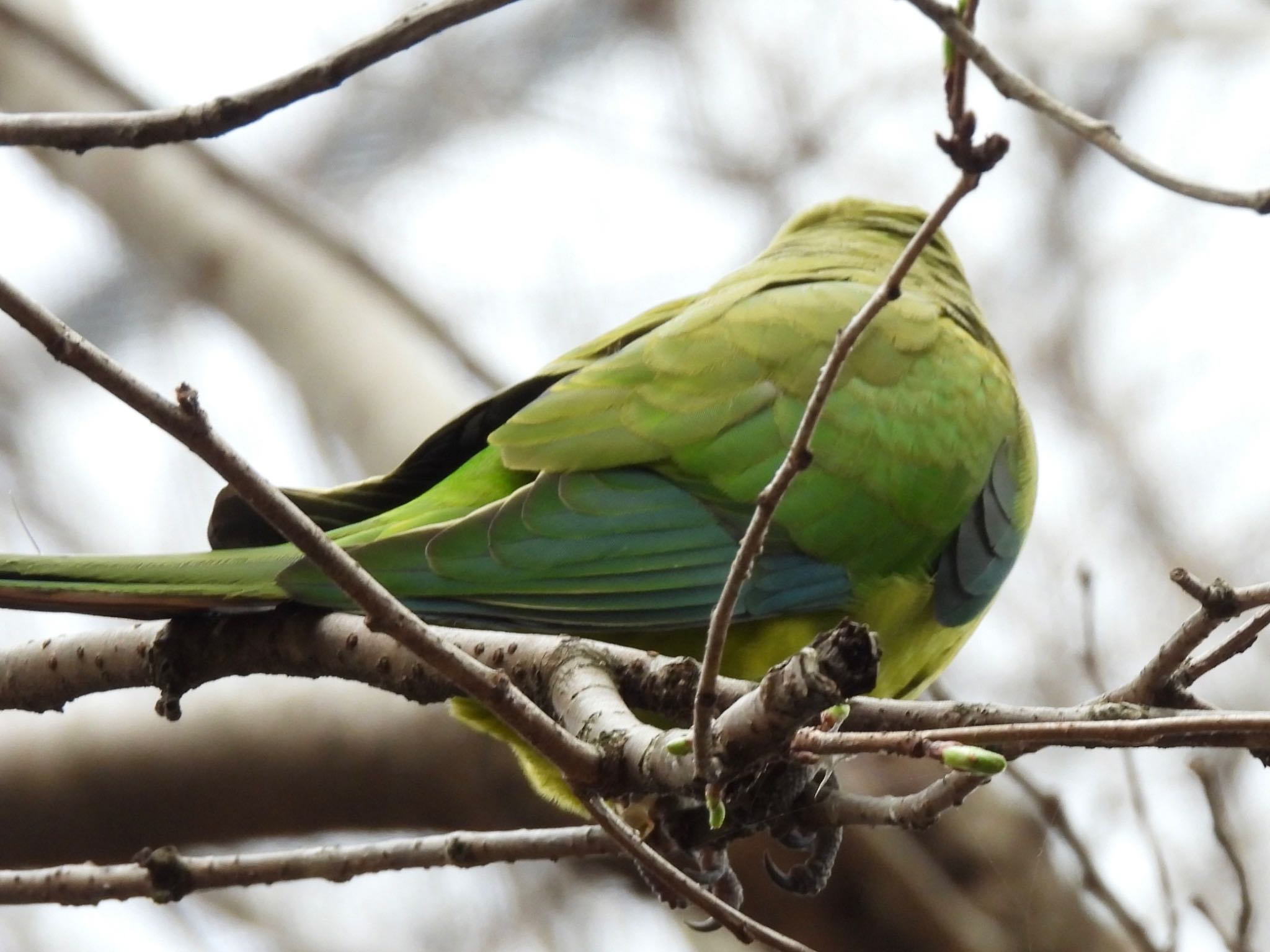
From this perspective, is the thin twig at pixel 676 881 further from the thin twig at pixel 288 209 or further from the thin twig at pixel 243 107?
the thin twig at pixel 288 209

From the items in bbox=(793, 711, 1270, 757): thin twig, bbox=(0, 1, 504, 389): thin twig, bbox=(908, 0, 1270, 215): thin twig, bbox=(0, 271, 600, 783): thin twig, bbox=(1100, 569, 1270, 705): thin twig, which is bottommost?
bbox=(0, 271, 600, 783): thin twig

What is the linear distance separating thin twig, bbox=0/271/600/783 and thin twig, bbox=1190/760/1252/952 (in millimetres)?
1136

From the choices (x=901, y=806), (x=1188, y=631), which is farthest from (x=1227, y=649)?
(x=901, y=806)

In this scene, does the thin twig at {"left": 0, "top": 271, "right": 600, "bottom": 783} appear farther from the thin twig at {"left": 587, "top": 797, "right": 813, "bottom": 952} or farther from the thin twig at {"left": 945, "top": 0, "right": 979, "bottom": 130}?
the thin twig at {"left": 945, "top": 0, "right": 979, "bottom": 130}

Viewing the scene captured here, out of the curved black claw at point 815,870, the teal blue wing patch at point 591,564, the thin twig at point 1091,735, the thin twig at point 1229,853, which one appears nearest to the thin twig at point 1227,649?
the thin twig at point 1091,735

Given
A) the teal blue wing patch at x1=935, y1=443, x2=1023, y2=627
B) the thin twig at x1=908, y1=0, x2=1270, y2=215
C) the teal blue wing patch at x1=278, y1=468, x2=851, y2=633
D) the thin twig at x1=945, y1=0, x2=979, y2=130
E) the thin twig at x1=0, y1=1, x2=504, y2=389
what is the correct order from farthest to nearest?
the thin twig at x1=0, y1=1, x2=504, y2=389 → the teal blue wing patch at x1=935, y1=443, x2=1023, y2=627 → the teal blue wing patch at x1=278, y1=468, x2=851, y2=633 → the thin twig at x1=908, y1=0, x2=1270, y2=215 → the thin twig at x1=945, y1=0, x2=979, y2=130

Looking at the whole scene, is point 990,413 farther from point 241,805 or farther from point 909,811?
point 241,805

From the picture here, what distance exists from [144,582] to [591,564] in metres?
0.79

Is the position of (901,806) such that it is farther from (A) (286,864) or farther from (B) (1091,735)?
(A) (286,864)

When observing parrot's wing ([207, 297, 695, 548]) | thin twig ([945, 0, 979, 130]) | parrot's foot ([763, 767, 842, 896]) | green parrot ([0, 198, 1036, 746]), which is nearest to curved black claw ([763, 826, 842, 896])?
parrot's foot ([763, 767, 842, 896])

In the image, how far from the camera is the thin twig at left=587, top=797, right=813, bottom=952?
1642 millimetres

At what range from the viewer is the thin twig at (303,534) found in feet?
4.51

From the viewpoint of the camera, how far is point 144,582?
2.15 metres

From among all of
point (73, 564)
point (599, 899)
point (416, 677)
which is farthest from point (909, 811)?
point (599, 899)
